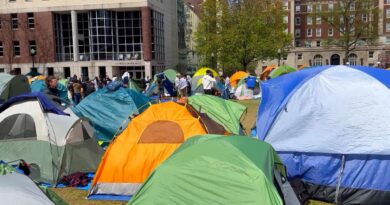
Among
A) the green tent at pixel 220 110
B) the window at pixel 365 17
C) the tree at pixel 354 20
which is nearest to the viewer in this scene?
the green tent at pixel 220 110

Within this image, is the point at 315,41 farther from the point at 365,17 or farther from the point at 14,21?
the point at 14,21

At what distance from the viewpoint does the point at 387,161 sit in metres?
6.07

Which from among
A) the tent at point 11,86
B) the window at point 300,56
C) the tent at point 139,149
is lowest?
the tent at point 139,149

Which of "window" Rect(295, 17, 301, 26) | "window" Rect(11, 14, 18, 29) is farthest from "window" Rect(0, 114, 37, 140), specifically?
"window" Rect(295, 17, 301, 26)

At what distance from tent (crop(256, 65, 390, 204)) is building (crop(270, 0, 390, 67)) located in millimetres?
68518

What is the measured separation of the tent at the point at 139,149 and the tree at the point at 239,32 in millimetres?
27593

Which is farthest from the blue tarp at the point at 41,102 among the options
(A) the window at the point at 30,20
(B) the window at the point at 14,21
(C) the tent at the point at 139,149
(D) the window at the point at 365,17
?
(D) the window at the point at 365,17

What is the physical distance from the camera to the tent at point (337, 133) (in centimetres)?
618

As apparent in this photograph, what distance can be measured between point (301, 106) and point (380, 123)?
1.25m

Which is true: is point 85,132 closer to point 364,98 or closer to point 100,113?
point 100,113

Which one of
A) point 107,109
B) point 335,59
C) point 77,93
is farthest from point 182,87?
point 335,59

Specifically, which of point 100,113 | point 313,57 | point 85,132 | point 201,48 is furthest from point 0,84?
point 313,57

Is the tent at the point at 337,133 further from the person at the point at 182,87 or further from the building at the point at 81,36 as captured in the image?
the building at the point at 81,36

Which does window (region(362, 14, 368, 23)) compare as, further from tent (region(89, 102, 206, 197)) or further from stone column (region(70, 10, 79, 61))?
tent (region(89, 102, 206, 197))
